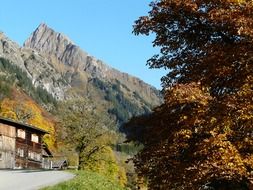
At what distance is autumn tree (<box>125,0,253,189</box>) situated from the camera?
1917 centimetres

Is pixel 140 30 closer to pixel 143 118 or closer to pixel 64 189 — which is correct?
pixel 143 118

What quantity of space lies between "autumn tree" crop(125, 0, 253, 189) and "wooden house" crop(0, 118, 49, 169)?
64.4m

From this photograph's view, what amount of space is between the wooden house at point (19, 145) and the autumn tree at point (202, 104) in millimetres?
64429

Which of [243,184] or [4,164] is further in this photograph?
[4,164]

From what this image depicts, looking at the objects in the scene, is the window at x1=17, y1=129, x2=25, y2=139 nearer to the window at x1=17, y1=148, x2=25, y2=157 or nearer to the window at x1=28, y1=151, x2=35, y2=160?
the window at x1=17, y1=148, x2=25, y2=157

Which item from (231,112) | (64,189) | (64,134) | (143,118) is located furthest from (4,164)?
(231,112)

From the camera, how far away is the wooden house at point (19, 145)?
85375 mm

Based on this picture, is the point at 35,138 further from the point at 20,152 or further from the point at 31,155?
the point at 20,152

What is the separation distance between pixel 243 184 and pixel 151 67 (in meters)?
7.52

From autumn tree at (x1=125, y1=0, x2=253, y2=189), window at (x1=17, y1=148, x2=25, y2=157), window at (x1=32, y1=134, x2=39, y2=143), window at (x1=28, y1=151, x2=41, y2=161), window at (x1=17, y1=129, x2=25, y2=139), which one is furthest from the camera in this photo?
window at (x1=32, y1=134, x2=39, y2=143)

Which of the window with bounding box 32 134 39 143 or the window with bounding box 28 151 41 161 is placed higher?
the window with bounding box 32 134 39 143

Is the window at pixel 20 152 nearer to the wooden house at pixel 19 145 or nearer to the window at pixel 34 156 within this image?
the wooden house at pixel 19 145

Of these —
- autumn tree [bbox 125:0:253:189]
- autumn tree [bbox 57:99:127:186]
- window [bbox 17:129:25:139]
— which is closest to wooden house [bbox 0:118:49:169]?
window [bbox 17:129:25:139]

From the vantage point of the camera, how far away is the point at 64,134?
89.9 m
